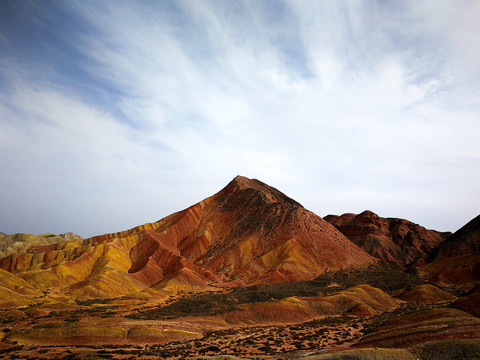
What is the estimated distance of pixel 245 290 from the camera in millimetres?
76938

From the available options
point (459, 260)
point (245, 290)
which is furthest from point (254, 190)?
point (459, 260)

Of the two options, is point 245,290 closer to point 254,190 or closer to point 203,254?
point 203,254

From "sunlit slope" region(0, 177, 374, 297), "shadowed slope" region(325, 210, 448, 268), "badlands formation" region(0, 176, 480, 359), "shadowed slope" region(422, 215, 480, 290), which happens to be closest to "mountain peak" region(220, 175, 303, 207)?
"badlands formation" region(0, 176, 480, 359)

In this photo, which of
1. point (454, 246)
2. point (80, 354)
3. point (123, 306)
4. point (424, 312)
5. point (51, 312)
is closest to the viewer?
point (80, 354)

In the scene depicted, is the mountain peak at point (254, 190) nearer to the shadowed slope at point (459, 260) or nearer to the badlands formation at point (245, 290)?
the badlands formation at point (245, 290)

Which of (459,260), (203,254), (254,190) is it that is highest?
(254,190)

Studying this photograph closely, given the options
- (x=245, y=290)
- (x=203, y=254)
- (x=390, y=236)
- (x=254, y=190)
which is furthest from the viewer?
(x=390, y=236)

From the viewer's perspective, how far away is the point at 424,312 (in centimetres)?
4022

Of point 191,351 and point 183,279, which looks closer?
point 191,351

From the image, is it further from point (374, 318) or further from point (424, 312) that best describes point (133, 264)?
point (424, 312)

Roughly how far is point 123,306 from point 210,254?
51485 mm

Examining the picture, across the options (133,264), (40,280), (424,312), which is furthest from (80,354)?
(133,264)

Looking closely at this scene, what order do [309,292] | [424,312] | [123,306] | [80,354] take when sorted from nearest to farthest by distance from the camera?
1. [80,354]
2. [424,312]
3. [123,306]
4. [309,292]

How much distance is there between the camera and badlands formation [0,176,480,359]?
33094 millimetres
